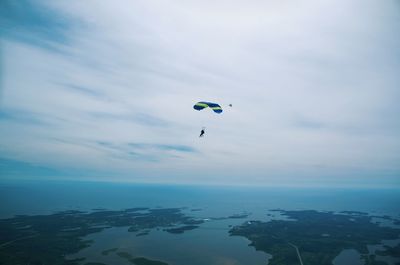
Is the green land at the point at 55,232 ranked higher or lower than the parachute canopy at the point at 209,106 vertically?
lower

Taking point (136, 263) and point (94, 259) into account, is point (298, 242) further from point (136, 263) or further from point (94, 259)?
point (94, 259)

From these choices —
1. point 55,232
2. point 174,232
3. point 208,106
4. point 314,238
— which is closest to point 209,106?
point 208,106

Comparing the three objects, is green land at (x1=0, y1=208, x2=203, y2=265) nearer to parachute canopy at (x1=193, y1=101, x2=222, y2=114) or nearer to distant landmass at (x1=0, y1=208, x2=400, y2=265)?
distant landmass at (x1=0, y1=208, x2=400, y2=265)

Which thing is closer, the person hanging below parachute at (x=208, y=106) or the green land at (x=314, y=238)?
the person hanging below parachute at (x=208, y=106)

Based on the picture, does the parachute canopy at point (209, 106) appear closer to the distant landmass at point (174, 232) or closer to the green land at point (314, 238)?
the distant landmass at point (174, 232)

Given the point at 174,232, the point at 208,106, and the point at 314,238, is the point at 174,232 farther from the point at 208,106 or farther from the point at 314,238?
the point at 208,106

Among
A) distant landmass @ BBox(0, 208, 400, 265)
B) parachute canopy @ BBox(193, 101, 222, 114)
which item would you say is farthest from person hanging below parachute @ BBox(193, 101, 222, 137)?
distant landmass @ BBox(0, 208, 400, 265)

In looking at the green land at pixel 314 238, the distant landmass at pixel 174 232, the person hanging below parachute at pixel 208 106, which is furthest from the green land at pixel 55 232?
the person hanging below parachute at pixel 208 106

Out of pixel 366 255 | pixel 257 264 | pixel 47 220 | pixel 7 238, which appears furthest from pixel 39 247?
pixel 366 255
